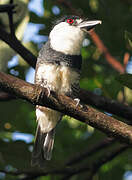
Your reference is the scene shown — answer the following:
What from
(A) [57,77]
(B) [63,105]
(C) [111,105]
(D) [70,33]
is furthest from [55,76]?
(B) [63,105]

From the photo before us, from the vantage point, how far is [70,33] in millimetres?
3561

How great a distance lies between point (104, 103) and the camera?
2.98 meters

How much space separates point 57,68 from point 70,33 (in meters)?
0.65

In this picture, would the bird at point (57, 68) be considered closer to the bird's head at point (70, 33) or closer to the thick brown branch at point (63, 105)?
the bird's head at point (70, 33)

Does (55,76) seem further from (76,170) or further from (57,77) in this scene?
(76,170)

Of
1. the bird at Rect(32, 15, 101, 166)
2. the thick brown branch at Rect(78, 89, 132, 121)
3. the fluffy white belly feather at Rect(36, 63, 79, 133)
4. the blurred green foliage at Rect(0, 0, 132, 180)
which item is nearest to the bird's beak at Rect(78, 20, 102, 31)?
the bird at Rect(32, 15, 101, 166)

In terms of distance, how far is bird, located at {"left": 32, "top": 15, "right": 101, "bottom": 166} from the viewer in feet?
10.1

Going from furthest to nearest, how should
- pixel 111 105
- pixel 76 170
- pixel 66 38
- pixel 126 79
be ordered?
pixel 66 38 → pixel 76 170 → pixel 111 105 → pixel 126 79

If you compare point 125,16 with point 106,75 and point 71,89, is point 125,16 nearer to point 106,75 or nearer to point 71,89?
point 106,75

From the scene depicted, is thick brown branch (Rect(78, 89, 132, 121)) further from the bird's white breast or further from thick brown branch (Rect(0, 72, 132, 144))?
thick brown branch (Rect(0, 72, 132, 144))

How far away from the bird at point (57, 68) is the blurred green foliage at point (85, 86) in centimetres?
16

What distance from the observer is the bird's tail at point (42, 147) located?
3.23 metres

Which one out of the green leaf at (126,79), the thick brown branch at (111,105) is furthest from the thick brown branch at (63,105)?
the thick brown branch at (111,105)

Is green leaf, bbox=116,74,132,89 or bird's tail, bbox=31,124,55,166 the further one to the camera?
bird's tail, bbox=31,124,55,166
